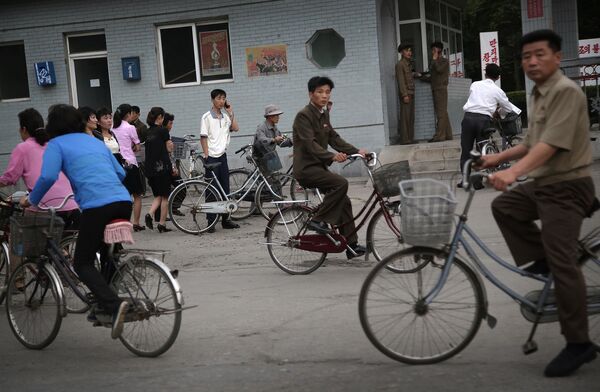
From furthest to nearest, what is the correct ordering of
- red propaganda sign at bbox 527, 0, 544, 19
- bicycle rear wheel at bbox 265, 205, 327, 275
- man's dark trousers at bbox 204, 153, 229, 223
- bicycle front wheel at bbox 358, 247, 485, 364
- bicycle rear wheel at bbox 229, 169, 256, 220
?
red propaganda sign at bbox 527, 0, 544, 19, bicycle rear wheel at bbox 229, 169, 256, 220, man's dark trousers at bbox 204, 153, 229, 223, bicycle rear wheel at bbox 265, 205, 327, 275, bicycle front wheel at bbox 358, 247, 485, 364

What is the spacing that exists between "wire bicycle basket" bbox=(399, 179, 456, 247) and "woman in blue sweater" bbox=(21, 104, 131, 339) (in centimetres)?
216

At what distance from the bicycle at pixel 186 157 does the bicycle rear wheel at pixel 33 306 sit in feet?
24.5

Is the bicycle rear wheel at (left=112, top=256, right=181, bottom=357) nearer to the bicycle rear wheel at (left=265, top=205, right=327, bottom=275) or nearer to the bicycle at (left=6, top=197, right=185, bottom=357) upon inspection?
the bicycle at (left=6, top=197, right=185, bottom=357)

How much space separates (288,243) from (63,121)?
2.97 m

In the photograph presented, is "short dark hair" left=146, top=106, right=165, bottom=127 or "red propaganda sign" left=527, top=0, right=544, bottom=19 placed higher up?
"red propaganda sign" left=527, top=0, right=544, bottom=19

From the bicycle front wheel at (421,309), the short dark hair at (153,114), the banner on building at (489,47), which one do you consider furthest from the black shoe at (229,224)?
the banner on building at (489,47)

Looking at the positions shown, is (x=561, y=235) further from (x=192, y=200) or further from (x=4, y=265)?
(x=192, y=200)

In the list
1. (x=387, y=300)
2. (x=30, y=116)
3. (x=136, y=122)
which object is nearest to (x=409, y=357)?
(x=387, y=300)

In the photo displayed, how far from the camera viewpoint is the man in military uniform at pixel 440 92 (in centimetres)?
1617

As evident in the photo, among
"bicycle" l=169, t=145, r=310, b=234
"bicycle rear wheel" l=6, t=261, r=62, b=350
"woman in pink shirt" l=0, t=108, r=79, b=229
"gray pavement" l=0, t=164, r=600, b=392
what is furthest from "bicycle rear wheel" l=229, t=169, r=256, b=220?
"bicycle rear wheel" l=6, t=261, r=62, b=350

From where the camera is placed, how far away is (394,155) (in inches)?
605

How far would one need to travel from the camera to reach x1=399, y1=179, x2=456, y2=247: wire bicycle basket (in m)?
4.69

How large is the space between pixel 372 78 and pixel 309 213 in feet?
26.9

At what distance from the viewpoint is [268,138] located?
474 inches
